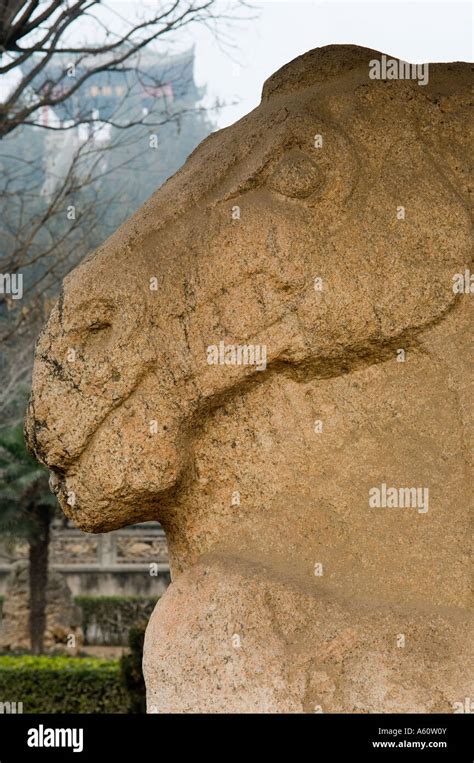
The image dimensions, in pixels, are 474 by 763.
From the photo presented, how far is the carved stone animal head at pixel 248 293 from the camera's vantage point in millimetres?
3107

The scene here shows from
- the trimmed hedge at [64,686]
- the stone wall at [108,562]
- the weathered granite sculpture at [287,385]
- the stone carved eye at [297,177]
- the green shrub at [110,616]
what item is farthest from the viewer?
the stone wall at [108,562]

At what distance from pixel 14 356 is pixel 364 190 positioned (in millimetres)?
11590

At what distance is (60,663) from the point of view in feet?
38.1

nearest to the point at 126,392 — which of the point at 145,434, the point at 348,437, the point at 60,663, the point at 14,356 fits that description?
the point at 145,434

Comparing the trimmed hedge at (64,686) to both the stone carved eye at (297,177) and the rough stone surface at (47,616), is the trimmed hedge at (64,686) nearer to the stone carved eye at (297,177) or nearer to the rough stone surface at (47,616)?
the rough stone surface at (47,616)

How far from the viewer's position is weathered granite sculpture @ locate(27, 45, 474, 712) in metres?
3.04

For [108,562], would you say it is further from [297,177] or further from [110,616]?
[297,177]

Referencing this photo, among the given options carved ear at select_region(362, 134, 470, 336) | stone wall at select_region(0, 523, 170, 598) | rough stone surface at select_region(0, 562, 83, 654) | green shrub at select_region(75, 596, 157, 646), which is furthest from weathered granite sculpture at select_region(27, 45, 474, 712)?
stone wall at select_region(0, 523, 170, 598)

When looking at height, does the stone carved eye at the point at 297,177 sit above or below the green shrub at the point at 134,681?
above

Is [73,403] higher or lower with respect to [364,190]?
lower

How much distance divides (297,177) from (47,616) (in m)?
14.5

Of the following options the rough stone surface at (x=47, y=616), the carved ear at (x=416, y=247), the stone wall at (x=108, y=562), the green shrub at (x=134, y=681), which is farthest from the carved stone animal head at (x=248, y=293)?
the stone wall at (x=108, y=562)

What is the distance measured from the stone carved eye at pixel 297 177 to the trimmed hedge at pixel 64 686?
28.6 feet

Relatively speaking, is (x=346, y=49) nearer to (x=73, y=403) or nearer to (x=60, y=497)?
(x=73, y=403)
